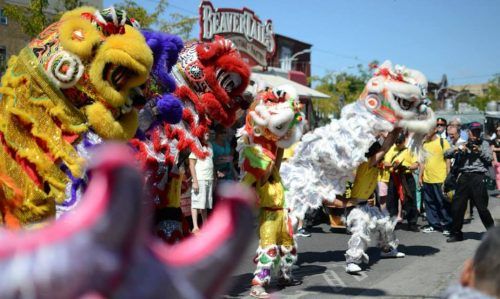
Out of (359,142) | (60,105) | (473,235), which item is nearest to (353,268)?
(359,142)

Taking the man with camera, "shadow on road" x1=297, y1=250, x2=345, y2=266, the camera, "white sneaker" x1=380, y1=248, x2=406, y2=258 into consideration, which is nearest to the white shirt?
"shadow on road" x1=297, y1=250, x2=345, y2=266

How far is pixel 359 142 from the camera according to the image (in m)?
6.48

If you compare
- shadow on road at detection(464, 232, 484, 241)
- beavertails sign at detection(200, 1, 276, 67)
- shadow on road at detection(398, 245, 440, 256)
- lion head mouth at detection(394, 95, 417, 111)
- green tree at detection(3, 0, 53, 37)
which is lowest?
shadow on road at detection(398, 245, 440, 256)

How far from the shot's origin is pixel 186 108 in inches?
188

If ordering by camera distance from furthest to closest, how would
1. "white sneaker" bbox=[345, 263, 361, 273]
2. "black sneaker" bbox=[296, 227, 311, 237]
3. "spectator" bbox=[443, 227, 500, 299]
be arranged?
"black sneaker" bbox=[296, 227, 311, 237] < "white sneaker" bbox=[345, 263, 361, 273] < "spectator" bbox=[443, 227, 500, 299]

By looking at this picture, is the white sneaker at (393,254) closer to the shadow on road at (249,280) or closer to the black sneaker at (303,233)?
the shadow on road at (249,280)

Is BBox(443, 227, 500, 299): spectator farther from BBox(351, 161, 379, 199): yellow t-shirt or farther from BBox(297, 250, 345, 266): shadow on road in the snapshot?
BBox(297, 250, 345, 266): shadow on road

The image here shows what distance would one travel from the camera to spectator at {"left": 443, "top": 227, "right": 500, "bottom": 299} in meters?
1.76

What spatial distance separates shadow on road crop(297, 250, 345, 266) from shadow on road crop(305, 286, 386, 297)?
127cm

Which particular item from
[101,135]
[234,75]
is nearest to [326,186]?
[234,75]

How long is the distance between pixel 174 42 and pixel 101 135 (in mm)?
1336

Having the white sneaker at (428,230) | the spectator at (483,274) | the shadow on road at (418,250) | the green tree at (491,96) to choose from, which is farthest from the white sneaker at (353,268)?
the green tree at (491,96)

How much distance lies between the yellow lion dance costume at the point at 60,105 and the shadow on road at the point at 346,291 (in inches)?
121

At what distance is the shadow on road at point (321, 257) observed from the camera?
23.9 feet
